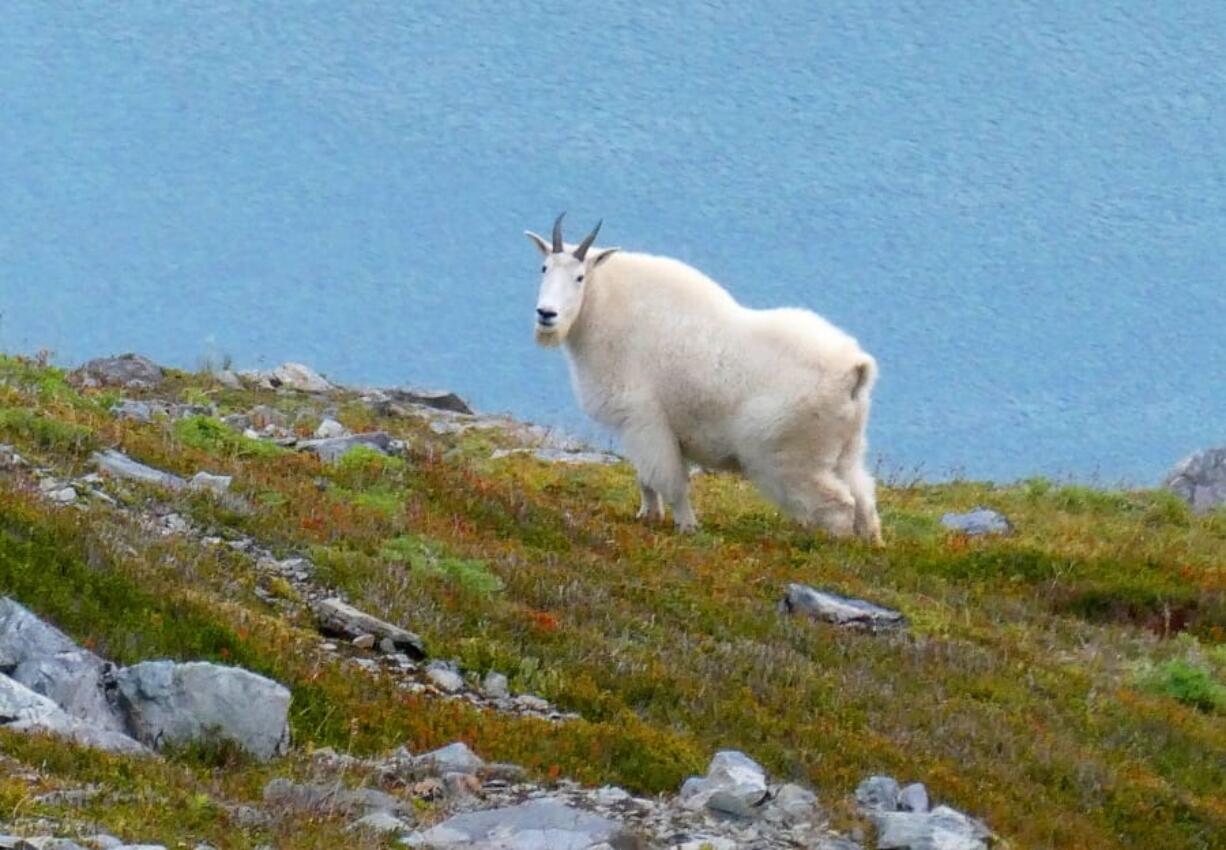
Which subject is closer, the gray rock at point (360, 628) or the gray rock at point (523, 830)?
the gray rock at point (523, 830)

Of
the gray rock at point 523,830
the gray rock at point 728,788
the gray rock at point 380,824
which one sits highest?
the gray rock at point 728,788

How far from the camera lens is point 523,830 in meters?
7.16

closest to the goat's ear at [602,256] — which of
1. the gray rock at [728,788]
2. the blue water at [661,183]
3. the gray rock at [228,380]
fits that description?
the gray rock at [228,380]

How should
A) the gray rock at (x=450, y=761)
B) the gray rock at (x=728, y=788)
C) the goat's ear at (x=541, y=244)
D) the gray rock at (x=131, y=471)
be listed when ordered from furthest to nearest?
the goat's ear at (x=541, y=244) → the gray rock at (x=131, y=471) → the gray rock at (x=728, y=788) → the gray rock at (x=450, y=761)

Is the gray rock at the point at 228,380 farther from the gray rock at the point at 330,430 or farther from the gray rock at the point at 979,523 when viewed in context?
the gray rock at the point at 979,523

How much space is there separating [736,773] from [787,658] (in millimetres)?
2517

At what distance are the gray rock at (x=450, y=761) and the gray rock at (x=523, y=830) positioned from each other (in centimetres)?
56

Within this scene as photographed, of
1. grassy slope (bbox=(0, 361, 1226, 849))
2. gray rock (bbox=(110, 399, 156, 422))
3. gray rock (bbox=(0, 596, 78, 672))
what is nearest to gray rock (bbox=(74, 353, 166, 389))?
gray rock (bbox=(110, 399, 156, 422))

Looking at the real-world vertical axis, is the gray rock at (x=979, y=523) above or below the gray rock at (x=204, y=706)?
above

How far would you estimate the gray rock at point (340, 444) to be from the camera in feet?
48.4

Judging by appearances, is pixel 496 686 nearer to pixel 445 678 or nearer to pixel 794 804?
pixel 445 678

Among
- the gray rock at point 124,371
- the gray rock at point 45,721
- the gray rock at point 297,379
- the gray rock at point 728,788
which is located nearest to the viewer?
the gray rock at point 45,721

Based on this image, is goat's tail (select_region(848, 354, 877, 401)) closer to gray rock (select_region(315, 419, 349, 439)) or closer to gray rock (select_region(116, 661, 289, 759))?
gray rock (select_region(315, 419, 349, 439))

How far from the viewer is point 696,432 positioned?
608 inches
